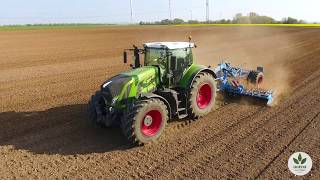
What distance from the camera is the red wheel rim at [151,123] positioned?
7.91m

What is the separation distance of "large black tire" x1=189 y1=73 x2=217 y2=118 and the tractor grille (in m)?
1.72

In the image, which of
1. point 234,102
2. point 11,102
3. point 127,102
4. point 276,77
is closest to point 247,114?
point 234,102

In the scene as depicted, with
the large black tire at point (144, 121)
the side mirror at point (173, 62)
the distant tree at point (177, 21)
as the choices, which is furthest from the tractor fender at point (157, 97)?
the distant tree at point (177, 21)

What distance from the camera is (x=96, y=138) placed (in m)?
8.55

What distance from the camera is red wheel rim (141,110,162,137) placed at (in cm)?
791

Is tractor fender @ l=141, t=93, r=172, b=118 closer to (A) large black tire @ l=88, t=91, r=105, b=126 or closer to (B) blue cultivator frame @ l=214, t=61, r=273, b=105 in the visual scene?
(A) large black tire @ l=88, t=91, r=105, b=126

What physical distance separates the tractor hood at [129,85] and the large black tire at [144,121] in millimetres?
582

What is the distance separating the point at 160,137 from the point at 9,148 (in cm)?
322

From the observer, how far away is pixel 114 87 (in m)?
8.27

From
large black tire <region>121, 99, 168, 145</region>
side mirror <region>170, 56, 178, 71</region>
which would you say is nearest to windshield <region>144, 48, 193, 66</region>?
side mirror <region>170, 56, 178, 71</region>

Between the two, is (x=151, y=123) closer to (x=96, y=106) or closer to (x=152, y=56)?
(x=96, y=106)

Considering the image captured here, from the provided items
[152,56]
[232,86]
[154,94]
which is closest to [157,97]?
[154,94]

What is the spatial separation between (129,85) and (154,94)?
58 cm

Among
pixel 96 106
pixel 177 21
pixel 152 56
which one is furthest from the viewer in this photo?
pixel 177 21
